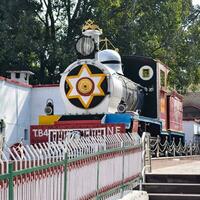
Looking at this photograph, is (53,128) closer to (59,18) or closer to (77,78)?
(77,78)

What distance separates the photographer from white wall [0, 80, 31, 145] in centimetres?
1931

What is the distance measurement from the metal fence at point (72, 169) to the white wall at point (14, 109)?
1038 cm

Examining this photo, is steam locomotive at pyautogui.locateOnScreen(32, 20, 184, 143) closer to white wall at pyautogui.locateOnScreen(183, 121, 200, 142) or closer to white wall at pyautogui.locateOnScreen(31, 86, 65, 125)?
white wall at pyautogui.locateOnScreen(31, 86, 65, 125)

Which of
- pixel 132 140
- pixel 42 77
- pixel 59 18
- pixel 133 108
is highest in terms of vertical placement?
pixel 59 18

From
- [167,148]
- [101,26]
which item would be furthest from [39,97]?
[101,26]

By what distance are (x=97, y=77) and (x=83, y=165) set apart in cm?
678

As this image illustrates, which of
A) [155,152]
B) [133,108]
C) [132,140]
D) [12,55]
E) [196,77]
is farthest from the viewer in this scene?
[196,77]

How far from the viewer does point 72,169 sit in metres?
6.05

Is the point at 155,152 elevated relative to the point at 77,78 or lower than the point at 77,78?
lower

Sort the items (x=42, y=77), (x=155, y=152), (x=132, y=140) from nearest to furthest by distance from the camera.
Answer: (x=132, y=140), (x=155, y=152), (x=42, y=77)

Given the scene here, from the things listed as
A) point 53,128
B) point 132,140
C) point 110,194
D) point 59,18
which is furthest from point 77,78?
point 59,18

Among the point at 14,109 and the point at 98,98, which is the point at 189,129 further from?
the point at 98,98

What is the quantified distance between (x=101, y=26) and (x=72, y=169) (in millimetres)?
24143

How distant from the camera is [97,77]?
13117 millimetres
